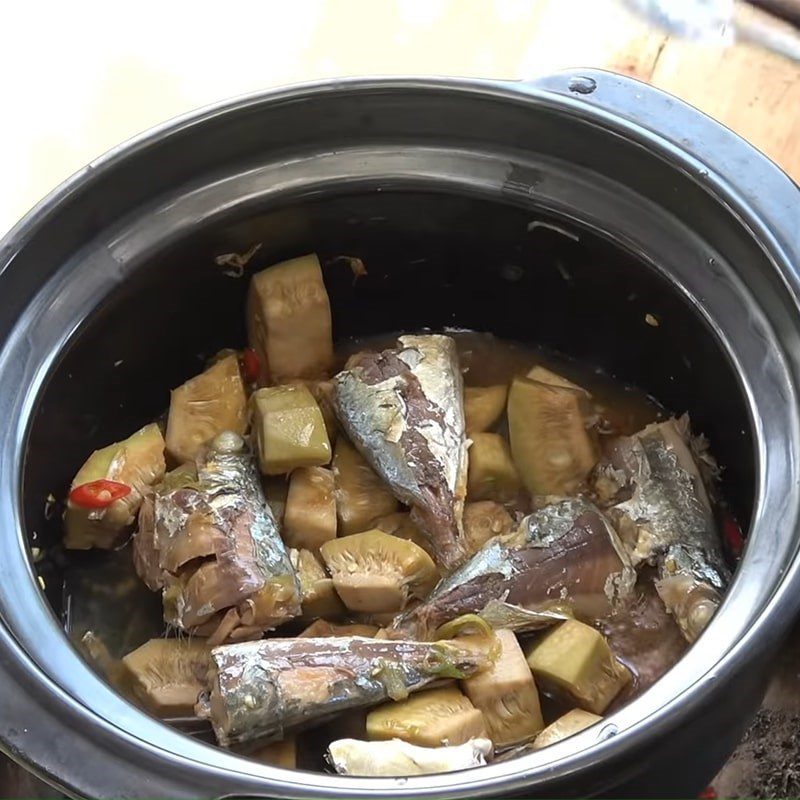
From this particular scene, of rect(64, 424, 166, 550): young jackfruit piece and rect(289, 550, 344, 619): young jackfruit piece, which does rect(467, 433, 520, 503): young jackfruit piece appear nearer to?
rect(289, 550, 344, 619): young jackfruit piece

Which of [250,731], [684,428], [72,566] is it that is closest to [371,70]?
[684,428]

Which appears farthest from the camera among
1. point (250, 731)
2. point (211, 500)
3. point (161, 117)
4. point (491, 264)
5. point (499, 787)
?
point (161, 117)

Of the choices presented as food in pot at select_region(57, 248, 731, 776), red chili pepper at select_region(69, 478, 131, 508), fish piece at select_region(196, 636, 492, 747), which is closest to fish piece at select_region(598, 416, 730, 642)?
food in pot at select_region(57, 248, 731, 776)

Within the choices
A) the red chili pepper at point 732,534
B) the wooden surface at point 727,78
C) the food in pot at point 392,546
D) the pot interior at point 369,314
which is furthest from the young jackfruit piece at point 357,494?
the wooden surface at point 727,78

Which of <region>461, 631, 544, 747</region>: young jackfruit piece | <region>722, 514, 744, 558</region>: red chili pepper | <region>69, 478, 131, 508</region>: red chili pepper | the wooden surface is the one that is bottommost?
<region>69, 478, 131, 508</region>: red chili pepper

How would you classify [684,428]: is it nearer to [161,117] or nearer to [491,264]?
[491,264]
